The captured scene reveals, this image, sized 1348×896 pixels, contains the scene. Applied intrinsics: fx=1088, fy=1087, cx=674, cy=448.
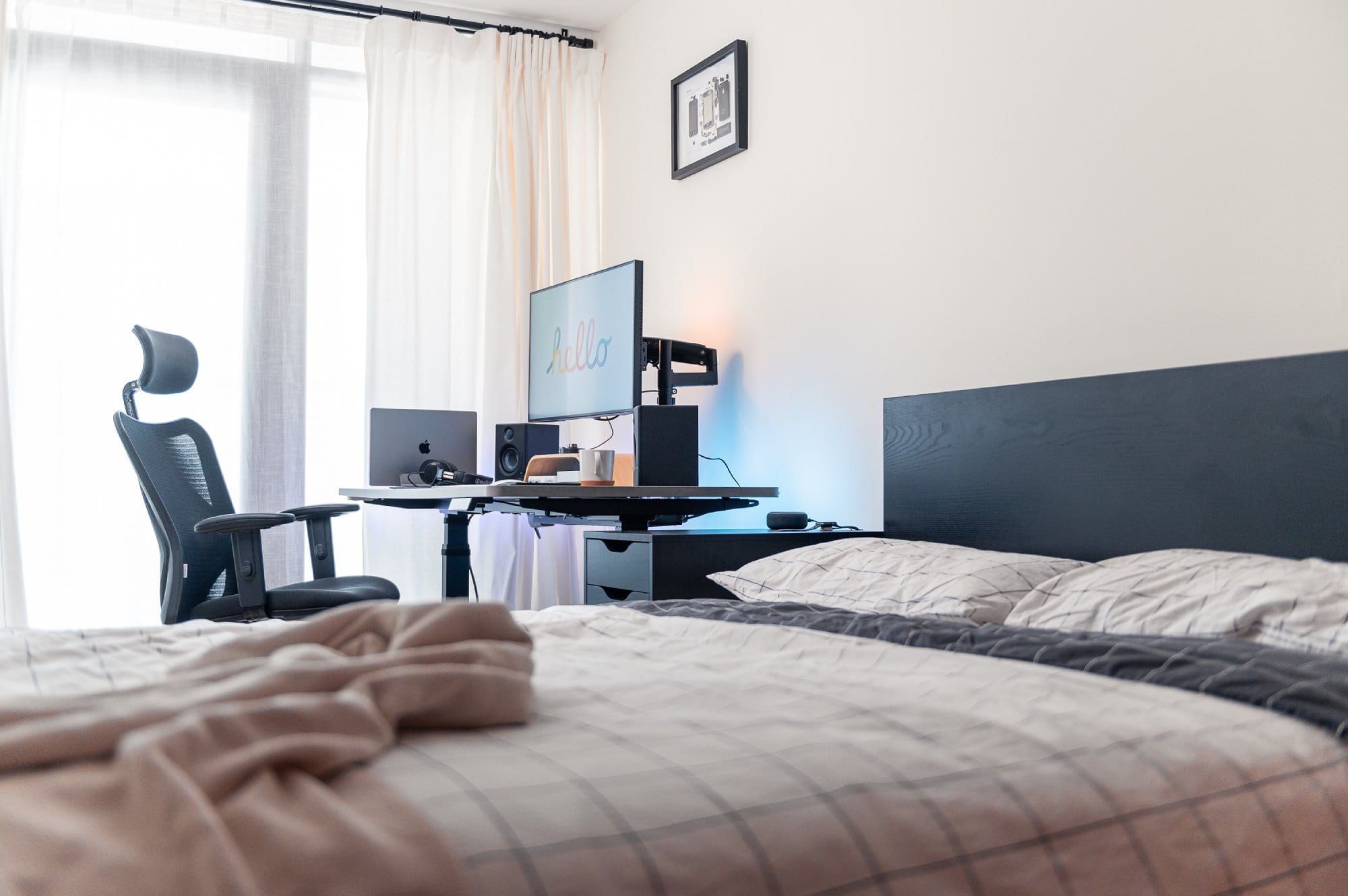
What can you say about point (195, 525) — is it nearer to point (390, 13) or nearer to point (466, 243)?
point (466, 243)

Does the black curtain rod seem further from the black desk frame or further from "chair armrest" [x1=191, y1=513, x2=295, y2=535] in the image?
"chair armrest" [x1=191, y1=513, x2=295, y2=535]

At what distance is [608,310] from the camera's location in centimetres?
347

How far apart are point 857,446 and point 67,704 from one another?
241 cm

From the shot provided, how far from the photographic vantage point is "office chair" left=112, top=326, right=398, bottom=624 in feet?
8.74

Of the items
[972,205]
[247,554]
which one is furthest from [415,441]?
[972,205]

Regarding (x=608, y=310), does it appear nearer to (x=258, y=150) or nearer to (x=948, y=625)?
(x=258, y=150)

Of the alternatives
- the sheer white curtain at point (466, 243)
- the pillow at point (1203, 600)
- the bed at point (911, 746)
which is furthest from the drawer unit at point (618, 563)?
the sheer white curtain at point (466, 243)

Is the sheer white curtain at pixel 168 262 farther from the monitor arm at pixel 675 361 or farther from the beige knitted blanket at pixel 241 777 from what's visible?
the beige knitted blanket at pixel 241 777

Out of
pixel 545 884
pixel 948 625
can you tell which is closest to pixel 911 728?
pixel 545 884

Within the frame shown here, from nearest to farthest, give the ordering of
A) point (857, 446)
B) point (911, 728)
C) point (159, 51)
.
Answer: point (911, 728) → point (857, 446) → point (159, 51)

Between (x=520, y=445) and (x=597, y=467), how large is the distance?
795mm

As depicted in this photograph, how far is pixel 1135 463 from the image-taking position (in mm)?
2086

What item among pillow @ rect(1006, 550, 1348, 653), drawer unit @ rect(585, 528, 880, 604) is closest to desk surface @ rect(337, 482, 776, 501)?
drawer unit @ rect(585, 528, 880, 604)

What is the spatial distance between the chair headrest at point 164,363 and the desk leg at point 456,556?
85cm
